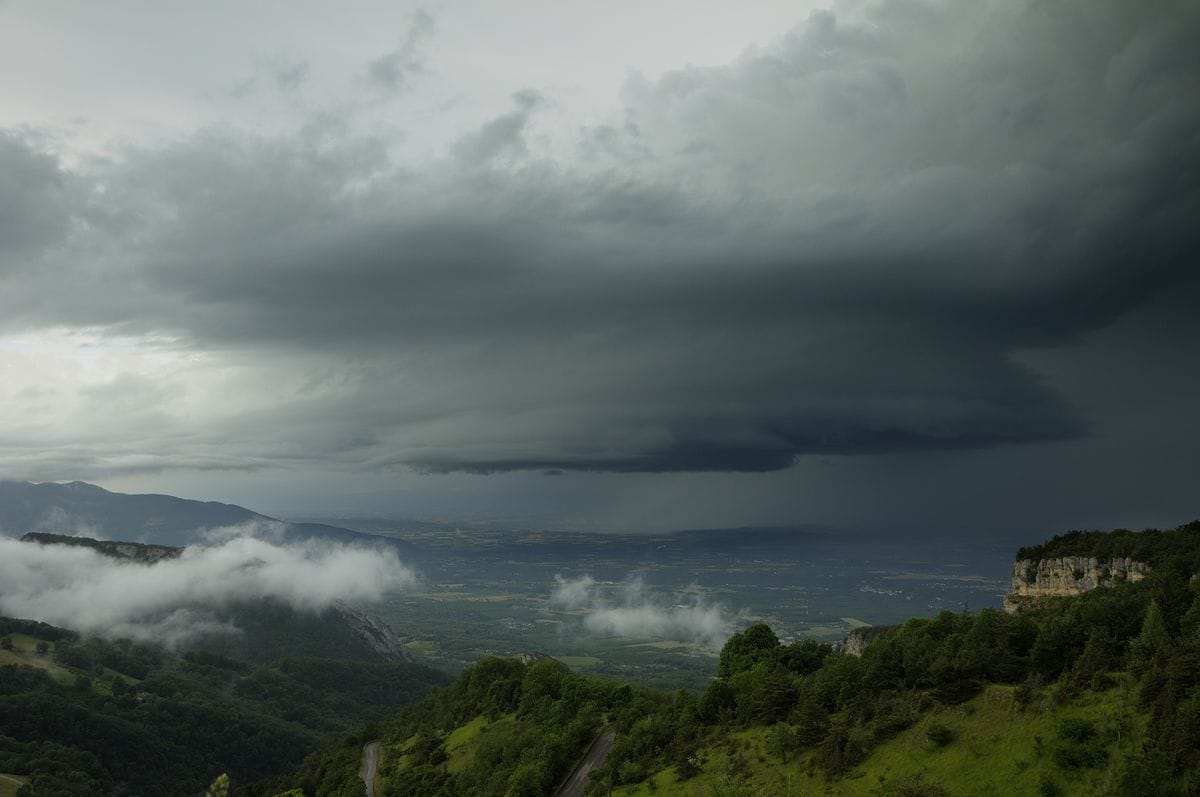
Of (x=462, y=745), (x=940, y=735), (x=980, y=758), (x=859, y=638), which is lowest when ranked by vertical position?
(x=462, y=745)

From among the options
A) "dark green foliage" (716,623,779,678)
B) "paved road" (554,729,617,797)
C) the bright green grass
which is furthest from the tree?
the bright green grass

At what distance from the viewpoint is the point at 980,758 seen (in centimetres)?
4925

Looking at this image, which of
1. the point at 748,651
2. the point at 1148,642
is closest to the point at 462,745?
the point at 748,651

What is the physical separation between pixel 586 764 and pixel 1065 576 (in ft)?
232

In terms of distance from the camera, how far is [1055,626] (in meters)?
56.8

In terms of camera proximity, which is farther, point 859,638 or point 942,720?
point 859,638

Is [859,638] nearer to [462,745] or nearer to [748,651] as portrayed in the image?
[748,651]

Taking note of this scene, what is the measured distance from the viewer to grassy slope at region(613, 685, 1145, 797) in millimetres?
44100

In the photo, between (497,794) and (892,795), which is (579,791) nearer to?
(497,794)

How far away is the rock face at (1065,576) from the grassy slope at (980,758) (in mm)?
51113

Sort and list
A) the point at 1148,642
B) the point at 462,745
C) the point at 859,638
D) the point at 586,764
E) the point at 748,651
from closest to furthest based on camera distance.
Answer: the point at 1148,642, the point at 586,764, the point at 748,651, the point at 462,745, the point at 859,638

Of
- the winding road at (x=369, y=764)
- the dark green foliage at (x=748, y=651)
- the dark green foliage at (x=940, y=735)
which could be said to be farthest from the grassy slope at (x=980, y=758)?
the winding road at (x=369, y=764)

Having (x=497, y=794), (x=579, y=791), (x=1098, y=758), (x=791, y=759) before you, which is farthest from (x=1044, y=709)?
(x=497, y=794)

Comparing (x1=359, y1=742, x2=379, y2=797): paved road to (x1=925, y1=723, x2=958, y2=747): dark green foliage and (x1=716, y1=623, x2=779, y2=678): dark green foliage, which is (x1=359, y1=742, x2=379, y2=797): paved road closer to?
(x1=716, y1=623, x2=779, y2=678): dark green foliage
